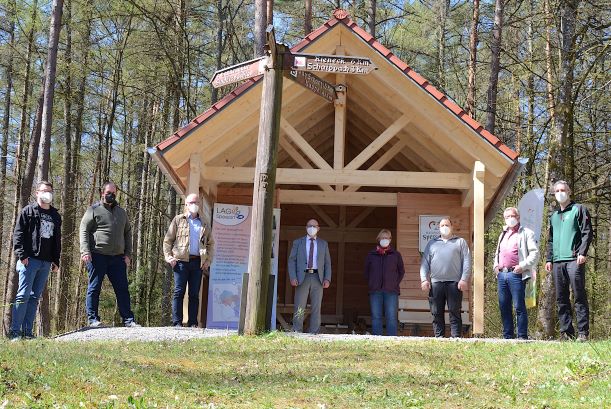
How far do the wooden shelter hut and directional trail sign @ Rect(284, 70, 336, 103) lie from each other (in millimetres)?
1507

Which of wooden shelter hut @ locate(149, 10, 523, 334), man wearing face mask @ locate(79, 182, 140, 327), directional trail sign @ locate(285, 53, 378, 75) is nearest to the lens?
directional trail sign @ locate(285, 53, 378, 75)

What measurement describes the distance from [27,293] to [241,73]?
338 centimetres

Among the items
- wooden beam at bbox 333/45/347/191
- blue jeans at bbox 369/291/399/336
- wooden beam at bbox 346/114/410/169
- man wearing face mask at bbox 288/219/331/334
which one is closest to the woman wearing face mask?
blue jeans at bbox 369/291/399/336

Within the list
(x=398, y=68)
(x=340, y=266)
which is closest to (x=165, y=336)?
(x=398, y=68)

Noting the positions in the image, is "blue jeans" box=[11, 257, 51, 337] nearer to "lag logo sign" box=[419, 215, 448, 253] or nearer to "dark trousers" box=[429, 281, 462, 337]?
"dark trousers" box=[429, 281, 462, 337]

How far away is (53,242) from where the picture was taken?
8836 millimetres

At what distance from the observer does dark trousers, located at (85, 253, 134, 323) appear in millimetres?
9430

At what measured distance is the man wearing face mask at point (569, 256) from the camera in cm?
830

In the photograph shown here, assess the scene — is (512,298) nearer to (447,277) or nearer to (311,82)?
(447,277)

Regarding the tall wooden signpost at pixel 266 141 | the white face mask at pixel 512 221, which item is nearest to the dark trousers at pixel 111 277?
the tall wooden signpost at pixel 266 141

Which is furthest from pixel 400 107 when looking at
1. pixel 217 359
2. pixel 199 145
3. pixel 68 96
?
pixel 68 96

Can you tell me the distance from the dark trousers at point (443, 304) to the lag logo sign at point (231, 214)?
3.65 m

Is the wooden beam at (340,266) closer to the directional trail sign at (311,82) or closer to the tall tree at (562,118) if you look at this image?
the tall tree at (562,118)

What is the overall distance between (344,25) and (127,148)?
52.1ft
